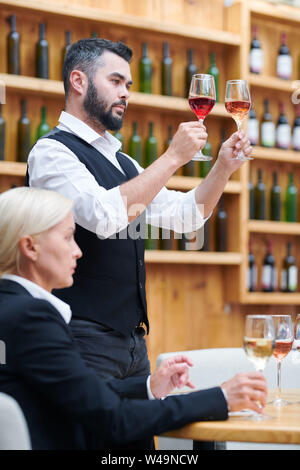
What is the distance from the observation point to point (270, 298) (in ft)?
11.9

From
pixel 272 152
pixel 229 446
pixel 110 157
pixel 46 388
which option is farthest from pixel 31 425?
pixel 272 152

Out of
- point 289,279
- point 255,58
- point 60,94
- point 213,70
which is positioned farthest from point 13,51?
point 289,279

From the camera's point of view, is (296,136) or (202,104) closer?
(202,104)

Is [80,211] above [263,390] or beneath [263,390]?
above

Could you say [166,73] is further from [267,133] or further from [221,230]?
[221,230]

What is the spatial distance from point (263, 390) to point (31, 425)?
415 mm

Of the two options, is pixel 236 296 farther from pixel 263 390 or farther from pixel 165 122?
pixel 263 390

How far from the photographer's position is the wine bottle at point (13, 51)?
3102mm

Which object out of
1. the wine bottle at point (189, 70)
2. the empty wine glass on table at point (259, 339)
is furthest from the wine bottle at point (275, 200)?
the empty wine glass on table at point (259, 339)

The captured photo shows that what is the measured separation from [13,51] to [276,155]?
1.51m

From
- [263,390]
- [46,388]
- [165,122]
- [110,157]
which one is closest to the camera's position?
[46,388]

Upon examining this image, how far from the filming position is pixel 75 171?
1.83 m

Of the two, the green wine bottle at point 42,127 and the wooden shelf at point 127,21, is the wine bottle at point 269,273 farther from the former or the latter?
the green wine bottle at point 42,127

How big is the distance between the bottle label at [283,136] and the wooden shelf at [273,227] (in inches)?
17.2
